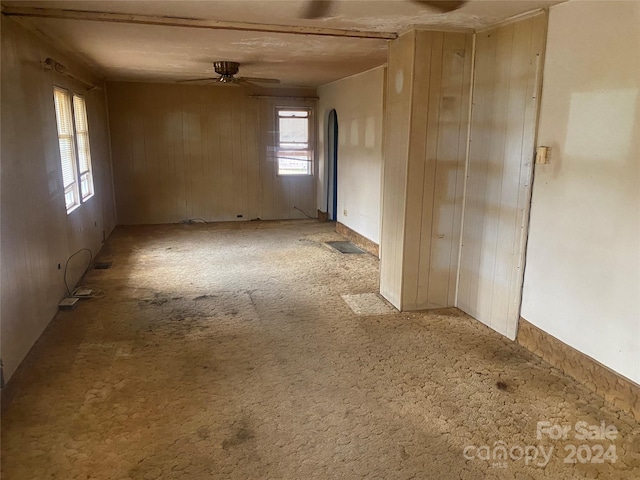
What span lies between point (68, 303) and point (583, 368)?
3869 mm

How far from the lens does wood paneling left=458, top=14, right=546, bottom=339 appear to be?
9.98 feet

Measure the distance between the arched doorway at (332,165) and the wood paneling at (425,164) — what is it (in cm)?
376

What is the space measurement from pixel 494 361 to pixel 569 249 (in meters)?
0.87

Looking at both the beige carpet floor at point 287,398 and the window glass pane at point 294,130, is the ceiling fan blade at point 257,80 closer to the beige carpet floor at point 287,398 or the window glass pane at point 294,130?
the window glass pane at point 294,130

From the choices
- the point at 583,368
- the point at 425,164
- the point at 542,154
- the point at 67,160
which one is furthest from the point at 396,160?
the point at 67,160

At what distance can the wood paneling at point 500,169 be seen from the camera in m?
3.04

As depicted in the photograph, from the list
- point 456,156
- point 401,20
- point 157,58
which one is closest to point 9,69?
point 157,58

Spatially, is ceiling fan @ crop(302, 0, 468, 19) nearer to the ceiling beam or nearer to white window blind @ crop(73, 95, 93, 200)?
the ceiling beam

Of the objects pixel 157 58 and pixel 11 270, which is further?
pixel 157 58

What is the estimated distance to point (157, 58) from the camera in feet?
16.2

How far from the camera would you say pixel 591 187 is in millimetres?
2604

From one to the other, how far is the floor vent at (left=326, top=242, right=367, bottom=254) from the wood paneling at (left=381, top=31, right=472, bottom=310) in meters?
1.90

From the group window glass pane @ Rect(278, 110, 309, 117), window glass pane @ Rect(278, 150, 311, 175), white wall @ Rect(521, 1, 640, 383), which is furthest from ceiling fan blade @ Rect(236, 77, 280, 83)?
white wall @ Rect(521, 1, 640, 383)

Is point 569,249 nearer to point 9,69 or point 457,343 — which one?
point 457,343
